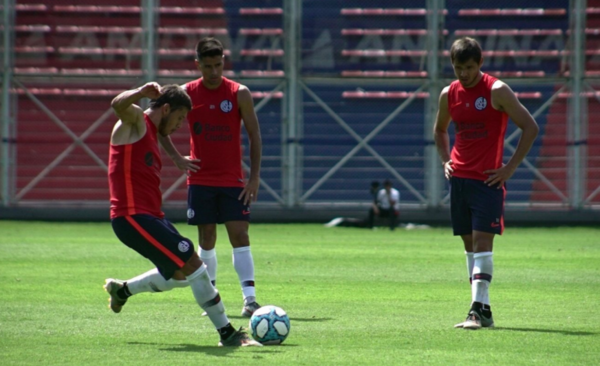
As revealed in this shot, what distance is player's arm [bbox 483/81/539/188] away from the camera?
7.63 meters

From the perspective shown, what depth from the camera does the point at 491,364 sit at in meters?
5.82

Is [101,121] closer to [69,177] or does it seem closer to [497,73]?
[69,177]

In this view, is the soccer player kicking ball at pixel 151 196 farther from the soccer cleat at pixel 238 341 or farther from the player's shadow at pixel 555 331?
the player's shadow at pixel 555 331

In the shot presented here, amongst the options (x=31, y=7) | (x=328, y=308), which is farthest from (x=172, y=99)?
(x=31, y=7)

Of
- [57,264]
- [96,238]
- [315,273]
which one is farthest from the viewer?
[96,238]

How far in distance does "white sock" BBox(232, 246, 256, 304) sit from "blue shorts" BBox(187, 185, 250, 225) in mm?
290

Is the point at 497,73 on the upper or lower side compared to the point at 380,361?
upper

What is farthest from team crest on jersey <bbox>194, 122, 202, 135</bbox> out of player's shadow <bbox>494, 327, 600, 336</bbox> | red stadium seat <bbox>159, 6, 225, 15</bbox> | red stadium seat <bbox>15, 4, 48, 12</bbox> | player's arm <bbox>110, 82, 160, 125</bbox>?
red stadium seat <bbox>15, 4, 48, 12</bbox>

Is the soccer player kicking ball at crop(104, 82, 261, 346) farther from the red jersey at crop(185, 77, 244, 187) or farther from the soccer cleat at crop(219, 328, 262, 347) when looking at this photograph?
the red jersey at crop(185, 77, 244, 187)

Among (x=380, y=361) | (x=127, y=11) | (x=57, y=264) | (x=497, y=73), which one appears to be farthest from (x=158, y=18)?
(x=380, y=361)

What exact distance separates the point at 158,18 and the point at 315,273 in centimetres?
1557

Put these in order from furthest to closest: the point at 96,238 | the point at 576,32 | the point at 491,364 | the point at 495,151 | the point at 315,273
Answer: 1. the point at 576,32
2. the point at 96,238
3. the point at 315,273
4. the point at 495,151
5. the point at 491,364

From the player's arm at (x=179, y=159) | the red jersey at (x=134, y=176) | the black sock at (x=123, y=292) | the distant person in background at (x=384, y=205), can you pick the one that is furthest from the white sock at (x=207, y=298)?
the distant person in background at (x=384, y=205)

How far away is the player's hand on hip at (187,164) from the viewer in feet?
26.6
